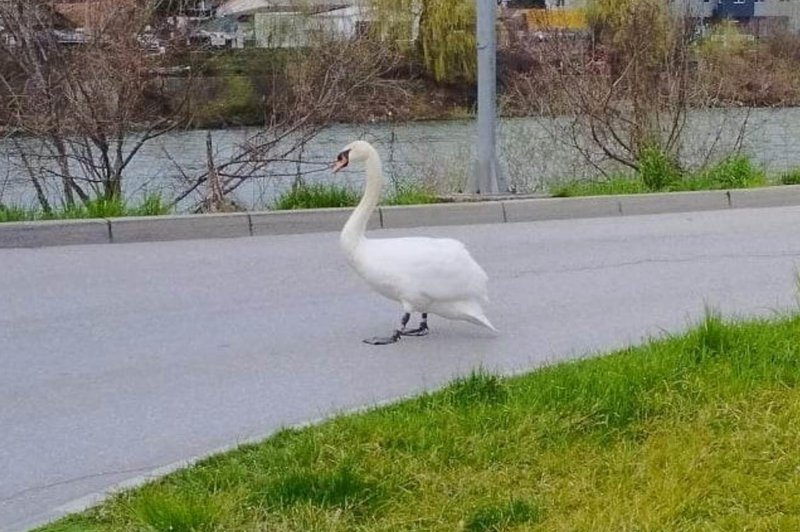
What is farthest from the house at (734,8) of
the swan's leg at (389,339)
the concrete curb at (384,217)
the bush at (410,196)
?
the swan's leg at (389,339)

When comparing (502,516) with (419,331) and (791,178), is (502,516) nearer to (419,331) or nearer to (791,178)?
(419,331)

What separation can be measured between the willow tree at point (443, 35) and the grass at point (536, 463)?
15.9 meters

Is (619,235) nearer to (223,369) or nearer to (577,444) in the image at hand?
(223,369)

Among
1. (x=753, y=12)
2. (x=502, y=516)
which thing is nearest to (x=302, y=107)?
(x=502, y=516)

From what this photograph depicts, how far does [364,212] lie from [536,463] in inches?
102

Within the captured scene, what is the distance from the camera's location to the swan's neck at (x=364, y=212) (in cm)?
666

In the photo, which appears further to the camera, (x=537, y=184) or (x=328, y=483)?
(x=537, y=184)

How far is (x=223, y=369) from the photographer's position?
251 inches

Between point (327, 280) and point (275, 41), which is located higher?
point (275, 41)

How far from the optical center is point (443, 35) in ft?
71.0

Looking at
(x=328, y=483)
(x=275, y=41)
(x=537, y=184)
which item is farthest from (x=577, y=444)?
(x=275, y=41)

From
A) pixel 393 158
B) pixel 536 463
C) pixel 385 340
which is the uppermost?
pixel 536 463

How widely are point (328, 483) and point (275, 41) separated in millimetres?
10836

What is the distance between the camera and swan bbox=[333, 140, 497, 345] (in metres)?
6.43
